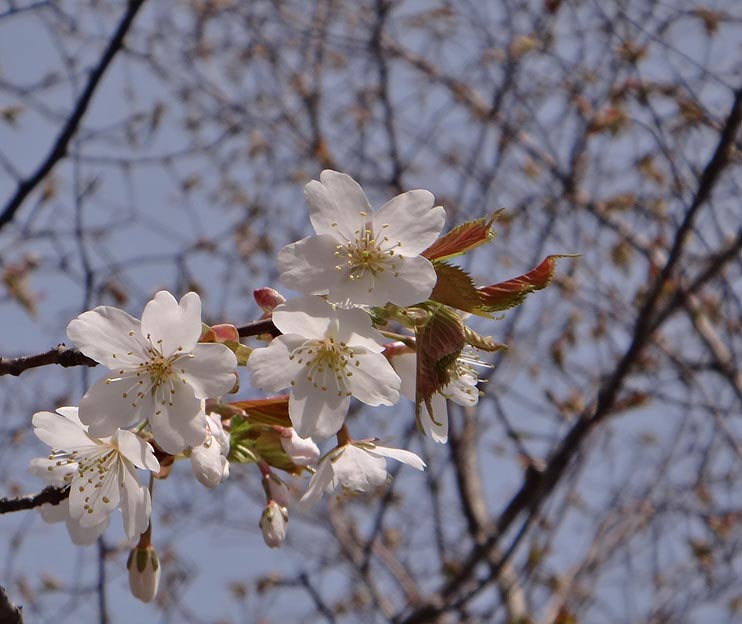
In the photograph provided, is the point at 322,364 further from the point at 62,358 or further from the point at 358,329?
the point at 62,358

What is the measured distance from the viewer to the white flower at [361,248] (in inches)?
42.6

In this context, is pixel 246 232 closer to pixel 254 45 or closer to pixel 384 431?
pixel 254 45

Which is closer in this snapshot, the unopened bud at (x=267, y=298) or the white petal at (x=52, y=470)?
the unopened bud at (x=267, y=298)

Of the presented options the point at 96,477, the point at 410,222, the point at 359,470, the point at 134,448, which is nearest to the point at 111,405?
the point at 134,448

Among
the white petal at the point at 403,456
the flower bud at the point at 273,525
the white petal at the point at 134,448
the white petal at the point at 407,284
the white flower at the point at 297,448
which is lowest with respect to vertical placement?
the flower bud at the point at 273,525

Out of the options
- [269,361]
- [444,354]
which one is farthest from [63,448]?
[444,354]

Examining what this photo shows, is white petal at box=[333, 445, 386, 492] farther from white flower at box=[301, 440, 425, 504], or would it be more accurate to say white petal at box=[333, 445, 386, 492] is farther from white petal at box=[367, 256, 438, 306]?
white petal at box=[367, 256, 438, 306]

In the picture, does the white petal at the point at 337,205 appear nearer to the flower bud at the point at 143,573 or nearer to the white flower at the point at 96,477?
Result: the white flower at the point at 96,477

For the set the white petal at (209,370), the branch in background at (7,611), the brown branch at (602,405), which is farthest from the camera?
the brown branch at (602,405)

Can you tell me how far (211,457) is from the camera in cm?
110

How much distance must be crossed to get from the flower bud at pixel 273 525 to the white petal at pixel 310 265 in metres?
0.40

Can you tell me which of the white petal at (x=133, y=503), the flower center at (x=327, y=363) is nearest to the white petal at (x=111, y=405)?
the white petal at (x=133, y=503)

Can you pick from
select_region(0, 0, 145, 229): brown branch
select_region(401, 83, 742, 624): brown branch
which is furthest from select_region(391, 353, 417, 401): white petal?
select_region(0, 0, 145, 229): brown branch

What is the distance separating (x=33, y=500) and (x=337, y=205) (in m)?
0.59
